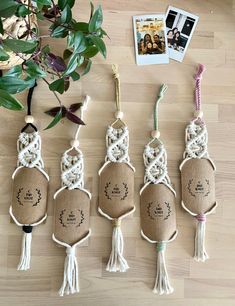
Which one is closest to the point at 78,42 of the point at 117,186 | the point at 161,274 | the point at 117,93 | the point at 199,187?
the point at 117,93

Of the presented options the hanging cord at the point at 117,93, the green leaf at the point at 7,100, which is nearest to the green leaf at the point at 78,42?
the green leaf at the point at 7,100

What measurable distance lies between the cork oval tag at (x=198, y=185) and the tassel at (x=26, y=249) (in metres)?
0.47

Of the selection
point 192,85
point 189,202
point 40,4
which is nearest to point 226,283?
point 189,202

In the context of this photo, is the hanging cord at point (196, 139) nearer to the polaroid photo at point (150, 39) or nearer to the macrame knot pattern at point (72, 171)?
the polaroid photo at point (150, 39)

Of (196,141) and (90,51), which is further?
(196,141)

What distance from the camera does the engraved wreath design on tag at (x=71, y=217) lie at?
4.00 feet

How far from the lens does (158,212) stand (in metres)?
1.22

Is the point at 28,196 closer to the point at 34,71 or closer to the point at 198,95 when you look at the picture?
the point at 34,71

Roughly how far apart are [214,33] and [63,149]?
2.00 feet

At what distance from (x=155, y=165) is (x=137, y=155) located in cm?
7

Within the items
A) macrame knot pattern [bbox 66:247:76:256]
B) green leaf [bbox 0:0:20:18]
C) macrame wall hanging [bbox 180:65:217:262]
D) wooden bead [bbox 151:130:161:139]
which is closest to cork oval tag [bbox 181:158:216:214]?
macrame wall hanging [bbox 180:65:217:262]

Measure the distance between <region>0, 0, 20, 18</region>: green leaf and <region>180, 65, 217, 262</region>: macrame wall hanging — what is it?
2.18ft

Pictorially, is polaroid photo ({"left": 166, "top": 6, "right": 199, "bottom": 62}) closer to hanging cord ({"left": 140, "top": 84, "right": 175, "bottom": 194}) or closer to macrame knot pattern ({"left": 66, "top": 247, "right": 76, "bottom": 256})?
hanging cord ({"left": 140, "top": 84, "right": 175, "bottom": 194})

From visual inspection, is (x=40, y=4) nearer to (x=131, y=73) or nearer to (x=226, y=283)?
(x=131, y=73)
